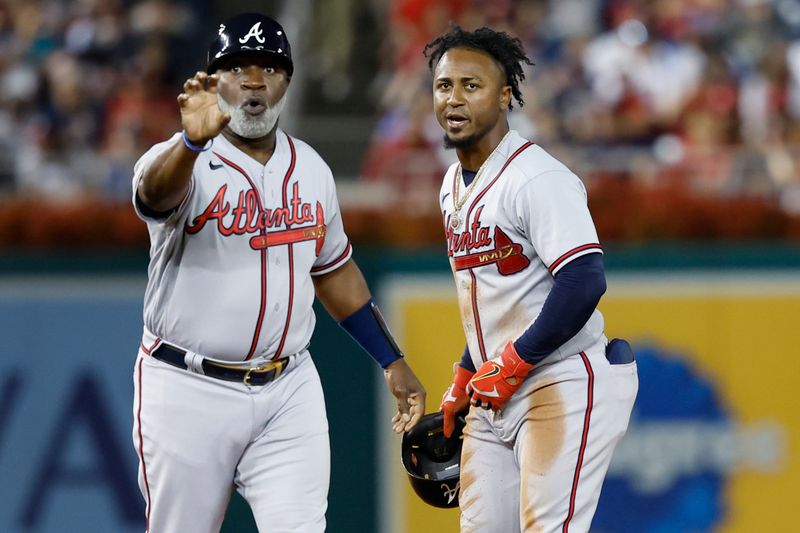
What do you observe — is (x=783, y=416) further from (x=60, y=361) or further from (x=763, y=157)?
(x=60, y=361)

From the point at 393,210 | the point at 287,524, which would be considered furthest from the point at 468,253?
the point at 393,210

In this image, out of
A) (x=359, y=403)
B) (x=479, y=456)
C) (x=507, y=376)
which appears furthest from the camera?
(x=359, y=403)

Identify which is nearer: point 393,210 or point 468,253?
point 468,253

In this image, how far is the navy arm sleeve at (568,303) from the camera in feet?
12.6

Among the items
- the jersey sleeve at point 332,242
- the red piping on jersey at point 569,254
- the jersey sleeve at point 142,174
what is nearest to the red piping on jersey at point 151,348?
the jersey sleeve at point 142,174

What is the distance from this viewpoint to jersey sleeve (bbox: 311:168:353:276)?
4438mm

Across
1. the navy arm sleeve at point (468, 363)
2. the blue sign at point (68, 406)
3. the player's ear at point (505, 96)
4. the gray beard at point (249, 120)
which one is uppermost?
the player's ear at point (505, 96)

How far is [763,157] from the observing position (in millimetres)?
7715

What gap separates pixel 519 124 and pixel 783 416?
105 inches

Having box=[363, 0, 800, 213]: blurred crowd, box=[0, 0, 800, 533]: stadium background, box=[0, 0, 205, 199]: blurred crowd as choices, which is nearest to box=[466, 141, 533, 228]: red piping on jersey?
box=[0, 0, 800, 533]: stadium background

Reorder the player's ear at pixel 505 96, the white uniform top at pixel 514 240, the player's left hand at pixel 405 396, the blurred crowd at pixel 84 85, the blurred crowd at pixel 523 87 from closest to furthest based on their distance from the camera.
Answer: the white uniform top at pixel 514 240, the player's ear at pixel 505 96, the player's left hand at pixel 405 396, the blurred crowd at pixel 523 87, the blurred crowd at pixel 84 85

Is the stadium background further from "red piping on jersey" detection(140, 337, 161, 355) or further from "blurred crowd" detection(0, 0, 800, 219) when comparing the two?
"red piping on jersey" detection(140, 337, 161, 355)

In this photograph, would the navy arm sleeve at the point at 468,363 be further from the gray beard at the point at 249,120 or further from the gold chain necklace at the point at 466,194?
the gray beard at the point at 249,120

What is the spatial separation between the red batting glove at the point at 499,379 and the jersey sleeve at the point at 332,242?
0.82 metres
